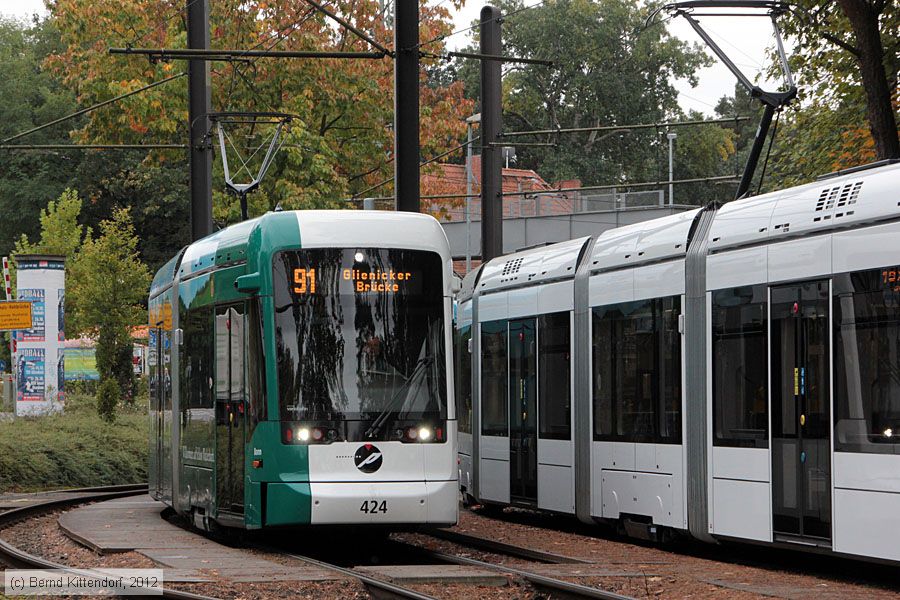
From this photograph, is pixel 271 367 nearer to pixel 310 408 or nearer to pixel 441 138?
pixel 310 408

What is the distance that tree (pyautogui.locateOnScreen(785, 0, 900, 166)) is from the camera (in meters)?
19.2

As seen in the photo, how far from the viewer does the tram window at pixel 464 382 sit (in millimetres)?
19672

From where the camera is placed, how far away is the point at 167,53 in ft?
62.1

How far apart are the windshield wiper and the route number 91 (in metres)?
0.56

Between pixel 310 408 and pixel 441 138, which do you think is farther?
pixel 441 138

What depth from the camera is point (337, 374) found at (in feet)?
44.9

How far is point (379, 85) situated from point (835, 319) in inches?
1014

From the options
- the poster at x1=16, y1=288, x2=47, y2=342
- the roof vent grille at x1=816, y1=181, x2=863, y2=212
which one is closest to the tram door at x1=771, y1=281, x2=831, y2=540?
the roof vent grille at x1=816, y1=181, x2=863, y2=212

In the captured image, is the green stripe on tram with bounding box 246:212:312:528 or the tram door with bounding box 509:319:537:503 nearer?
the green stripe on tram with bounding box 246:212:312:528

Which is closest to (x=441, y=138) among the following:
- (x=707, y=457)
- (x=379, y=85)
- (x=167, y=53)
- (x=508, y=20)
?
(x=379, y=85)

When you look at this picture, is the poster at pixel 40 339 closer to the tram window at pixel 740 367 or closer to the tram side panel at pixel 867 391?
the tram window at pixel 740 367

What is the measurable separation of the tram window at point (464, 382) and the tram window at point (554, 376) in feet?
8.00

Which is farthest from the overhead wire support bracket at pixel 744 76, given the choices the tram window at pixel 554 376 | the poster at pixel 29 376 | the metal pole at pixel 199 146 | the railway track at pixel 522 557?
the poster at pixel 29 376

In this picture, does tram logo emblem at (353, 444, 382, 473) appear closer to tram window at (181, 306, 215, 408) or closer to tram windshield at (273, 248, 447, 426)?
tram windshield at (273, 248, 447, 426)
